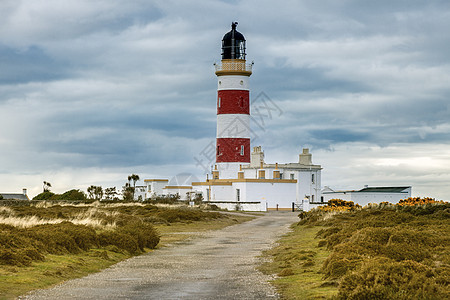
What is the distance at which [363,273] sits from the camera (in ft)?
38.4

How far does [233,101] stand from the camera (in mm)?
62094

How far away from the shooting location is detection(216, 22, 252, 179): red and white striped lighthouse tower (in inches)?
2442

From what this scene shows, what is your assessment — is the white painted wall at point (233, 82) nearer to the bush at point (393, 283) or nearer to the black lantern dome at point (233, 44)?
the black lantern dome at point (233, 44)

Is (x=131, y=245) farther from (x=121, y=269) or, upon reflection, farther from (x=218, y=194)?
(x=218, y=194)

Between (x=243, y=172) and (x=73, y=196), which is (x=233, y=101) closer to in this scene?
(x=243, y=172)

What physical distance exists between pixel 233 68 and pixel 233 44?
2.68 meters

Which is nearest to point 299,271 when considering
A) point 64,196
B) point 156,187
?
point 64,196

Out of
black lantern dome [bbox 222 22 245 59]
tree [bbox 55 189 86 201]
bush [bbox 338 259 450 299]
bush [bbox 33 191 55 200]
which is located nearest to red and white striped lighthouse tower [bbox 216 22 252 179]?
black lantern dome [bbox 222 22 245 59]

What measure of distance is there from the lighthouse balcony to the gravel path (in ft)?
129

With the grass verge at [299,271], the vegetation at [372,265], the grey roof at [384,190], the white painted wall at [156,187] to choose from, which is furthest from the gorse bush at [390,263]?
the white painted wall at [156,187]

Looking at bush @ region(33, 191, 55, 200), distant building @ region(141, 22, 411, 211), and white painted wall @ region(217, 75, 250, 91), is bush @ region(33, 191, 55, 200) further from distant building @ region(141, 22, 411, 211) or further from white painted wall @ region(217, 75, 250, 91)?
white painted wall @ region(217, 75, 250, 91)

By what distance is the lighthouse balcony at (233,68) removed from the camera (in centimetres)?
6200

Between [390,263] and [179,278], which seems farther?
[179,278]

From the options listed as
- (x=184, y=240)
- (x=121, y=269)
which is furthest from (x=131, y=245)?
(x=184, y=240)
